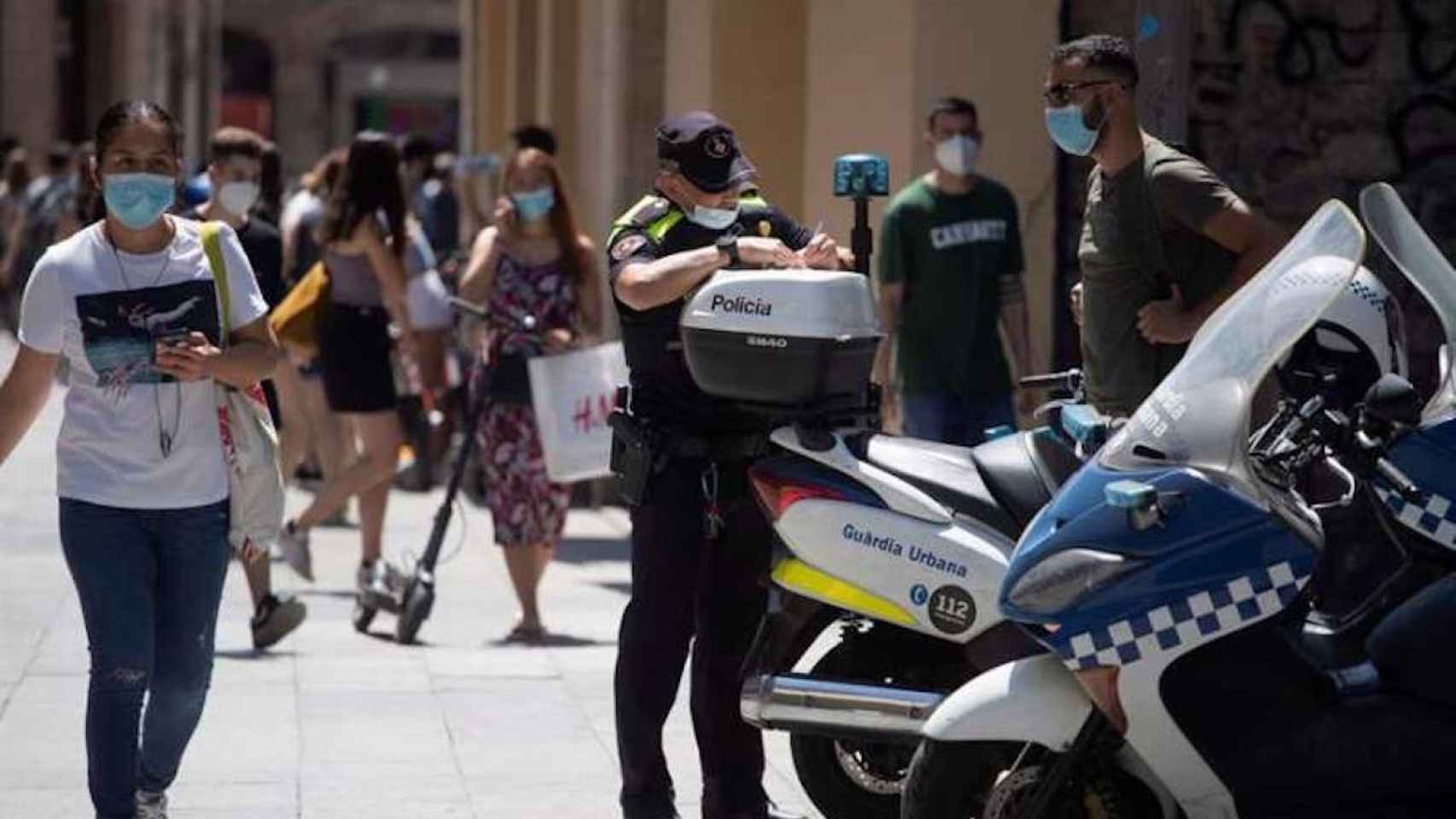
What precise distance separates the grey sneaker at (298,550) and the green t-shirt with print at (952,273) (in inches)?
108

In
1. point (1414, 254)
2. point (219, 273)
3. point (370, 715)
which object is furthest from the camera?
point (370, 715)

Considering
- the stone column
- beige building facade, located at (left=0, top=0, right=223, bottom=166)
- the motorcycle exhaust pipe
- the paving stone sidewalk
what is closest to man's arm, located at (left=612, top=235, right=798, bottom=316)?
the motorcycle exhaust pipe

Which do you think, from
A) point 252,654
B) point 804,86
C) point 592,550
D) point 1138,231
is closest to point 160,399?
point 1138,231

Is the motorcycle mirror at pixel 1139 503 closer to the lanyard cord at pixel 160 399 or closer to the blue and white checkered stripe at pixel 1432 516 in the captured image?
the blue and white checkered stripe at pixel 1432 516

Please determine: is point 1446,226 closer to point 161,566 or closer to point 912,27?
point 912,27

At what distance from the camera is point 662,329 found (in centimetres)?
725

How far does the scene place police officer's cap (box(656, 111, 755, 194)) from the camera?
721cm

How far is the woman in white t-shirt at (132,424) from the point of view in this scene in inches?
275

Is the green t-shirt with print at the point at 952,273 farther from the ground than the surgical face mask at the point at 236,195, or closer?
closer

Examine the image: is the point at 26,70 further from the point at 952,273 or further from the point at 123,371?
the point at 123,371

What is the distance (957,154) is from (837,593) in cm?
422

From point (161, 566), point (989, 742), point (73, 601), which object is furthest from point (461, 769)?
point (73, 601)

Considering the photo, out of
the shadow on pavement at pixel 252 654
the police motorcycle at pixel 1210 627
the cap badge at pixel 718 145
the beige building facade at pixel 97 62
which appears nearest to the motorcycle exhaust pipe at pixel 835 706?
the police motorcycle at pixel 1210 627

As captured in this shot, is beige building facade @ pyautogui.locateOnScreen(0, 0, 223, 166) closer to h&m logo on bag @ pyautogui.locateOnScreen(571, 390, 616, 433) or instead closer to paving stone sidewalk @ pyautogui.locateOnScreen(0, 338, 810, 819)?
paving stone sidewalk @ pyautogui.locateOnScreen(0, 338, 810, 819)
